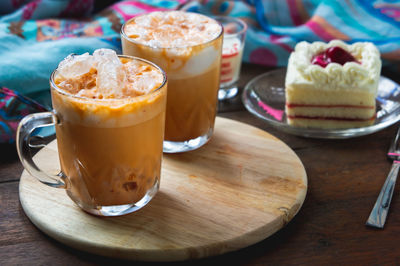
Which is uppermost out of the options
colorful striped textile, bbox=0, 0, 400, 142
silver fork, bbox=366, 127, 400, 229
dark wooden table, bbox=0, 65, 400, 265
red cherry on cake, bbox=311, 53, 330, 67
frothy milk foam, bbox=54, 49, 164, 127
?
frothy milk foam, bbox=54, 49, 164, 127

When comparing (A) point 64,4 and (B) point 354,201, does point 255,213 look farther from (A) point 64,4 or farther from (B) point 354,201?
(A) point 64,4

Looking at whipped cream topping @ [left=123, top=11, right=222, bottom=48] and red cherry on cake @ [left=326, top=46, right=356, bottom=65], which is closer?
whipped cream topping @ [left=123, top=11, right=222, bottom=48]

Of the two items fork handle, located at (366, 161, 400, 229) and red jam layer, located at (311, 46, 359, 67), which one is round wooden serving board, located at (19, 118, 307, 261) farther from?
red jam layer, located at (311, 46, 359, 67)

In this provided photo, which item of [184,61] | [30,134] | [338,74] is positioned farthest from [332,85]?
[30,134]

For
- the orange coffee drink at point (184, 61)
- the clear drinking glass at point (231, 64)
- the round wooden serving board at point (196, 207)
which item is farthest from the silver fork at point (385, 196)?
the clear drinking glass at point (231, 64)

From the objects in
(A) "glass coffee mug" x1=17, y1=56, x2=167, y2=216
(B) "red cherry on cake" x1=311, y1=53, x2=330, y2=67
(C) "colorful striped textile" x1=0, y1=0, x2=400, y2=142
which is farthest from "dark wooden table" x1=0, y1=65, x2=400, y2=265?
(C) "colorful striped textile" x1=0, y1=0, x2=400, y2=142

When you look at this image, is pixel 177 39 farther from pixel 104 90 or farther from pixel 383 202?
pixel 383 202
